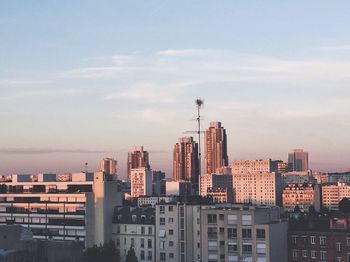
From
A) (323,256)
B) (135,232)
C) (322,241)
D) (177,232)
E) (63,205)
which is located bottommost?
(323,256)

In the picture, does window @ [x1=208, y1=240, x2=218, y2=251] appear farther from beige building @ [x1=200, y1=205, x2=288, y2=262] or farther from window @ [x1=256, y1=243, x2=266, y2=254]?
window @ [x1=256, y1=243, x2=266, y2=254]

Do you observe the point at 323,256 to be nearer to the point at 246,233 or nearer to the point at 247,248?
the point at 247,248

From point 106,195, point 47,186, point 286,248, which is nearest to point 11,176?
point 47,186

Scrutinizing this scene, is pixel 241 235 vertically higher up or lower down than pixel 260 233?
lower down

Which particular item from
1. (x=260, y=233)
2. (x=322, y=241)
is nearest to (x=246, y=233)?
(x=260, y=233)

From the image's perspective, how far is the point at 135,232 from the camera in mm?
94625

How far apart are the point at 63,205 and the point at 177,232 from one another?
18390mm

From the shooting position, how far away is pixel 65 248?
86312mm

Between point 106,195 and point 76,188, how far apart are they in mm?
5513

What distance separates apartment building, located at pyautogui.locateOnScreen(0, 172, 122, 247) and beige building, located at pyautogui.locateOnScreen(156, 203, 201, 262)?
8.56m

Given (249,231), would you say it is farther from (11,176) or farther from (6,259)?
(11,176)

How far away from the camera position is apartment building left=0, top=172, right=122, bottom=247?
94.1m

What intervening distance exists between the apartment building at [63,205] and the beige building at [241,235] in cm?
2037

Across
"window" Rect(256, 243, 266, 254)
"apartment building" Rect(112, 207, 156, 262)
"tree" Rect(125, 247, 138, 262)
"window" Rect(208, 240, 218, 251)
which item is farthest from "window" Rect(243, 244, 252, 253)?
"apartment building" Rect(112, 207, 156, 262)
